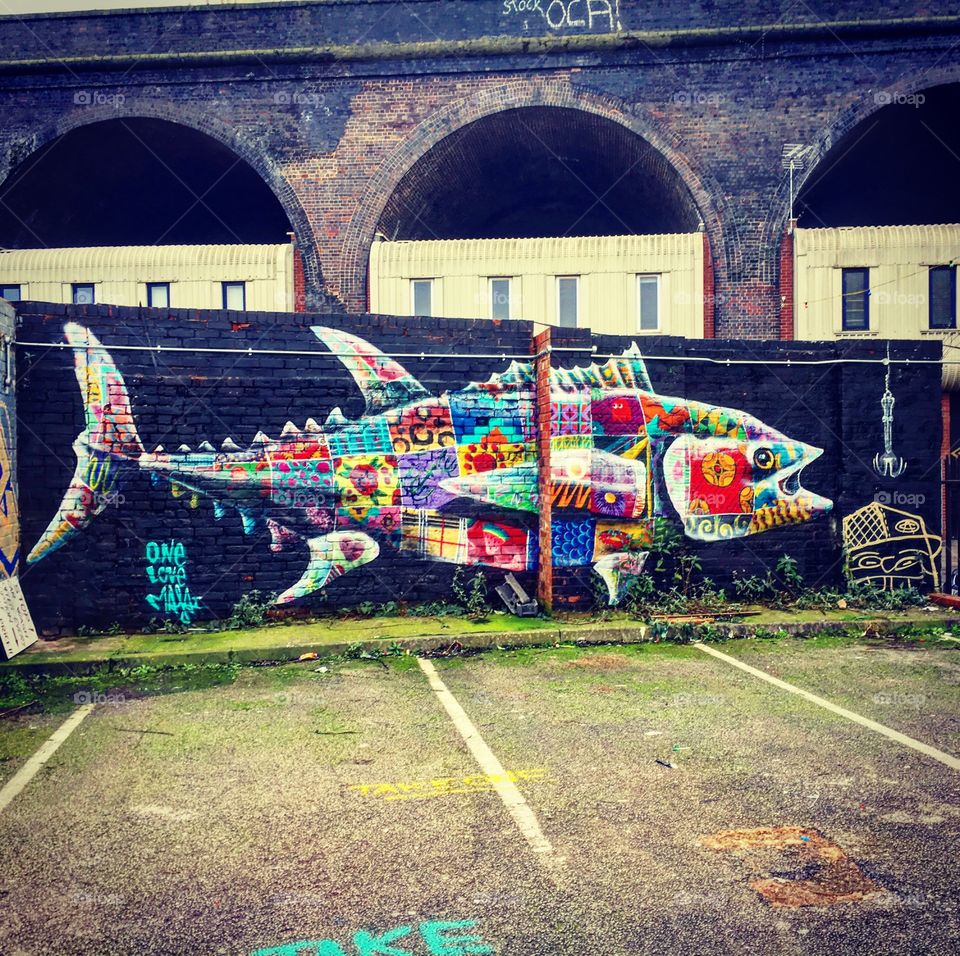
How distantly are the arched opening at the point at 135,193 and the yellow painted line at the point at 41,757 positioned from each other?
15.9 meters

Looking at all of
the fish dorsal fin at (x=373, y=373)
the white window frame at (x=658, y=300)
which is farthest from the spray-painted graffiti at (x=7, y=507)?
the white window frame at (x=658, y=300)

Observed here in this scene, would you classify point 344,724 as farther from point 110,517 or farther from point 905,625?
point 905,625

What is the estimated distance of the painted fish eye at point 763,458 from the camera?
958 centimetres

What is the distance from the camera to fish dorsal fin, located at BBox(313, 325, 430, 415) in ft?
28.4

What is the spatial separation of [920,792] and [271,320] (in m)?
7.33

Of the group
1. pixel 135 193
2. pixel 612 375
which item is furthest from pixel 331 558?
pixel 135 193

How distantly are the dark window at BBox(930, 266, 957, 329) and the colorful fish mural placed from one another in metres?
9.16

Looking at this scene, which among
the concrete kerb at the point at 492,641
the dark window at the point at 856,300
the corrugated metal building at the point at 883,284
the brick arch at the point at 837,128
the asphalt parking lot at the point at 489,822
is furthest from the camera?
the brick arch at the point at 837,128

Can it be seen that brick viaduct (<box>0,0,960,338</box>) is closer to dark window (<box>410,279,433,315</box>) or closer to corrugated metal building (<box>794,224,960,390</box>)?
corrugated metal building (<box>794,224,960,390</box>)

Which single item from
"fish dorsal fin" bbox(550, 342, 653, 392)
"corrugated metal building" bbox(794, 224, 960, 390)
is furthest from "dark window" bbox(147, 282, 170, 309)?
"corrugated metal building" bbox(794, 224, 960, 390)

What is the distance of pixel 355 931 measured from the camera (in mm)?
3000

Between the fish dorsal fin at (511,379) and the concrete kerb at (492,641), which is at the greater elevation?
the fish dorsal fin at (511,379)

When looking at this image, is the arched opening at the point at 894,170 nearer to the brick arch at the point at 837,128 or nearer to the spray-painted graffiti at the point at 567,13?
the brick arch at the point at 837,128

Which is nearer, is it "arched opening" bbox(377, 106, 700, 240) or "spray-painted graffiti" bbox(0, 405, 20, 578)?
"spray-painted graffiti" bbox(0, 405, 20, 578)
